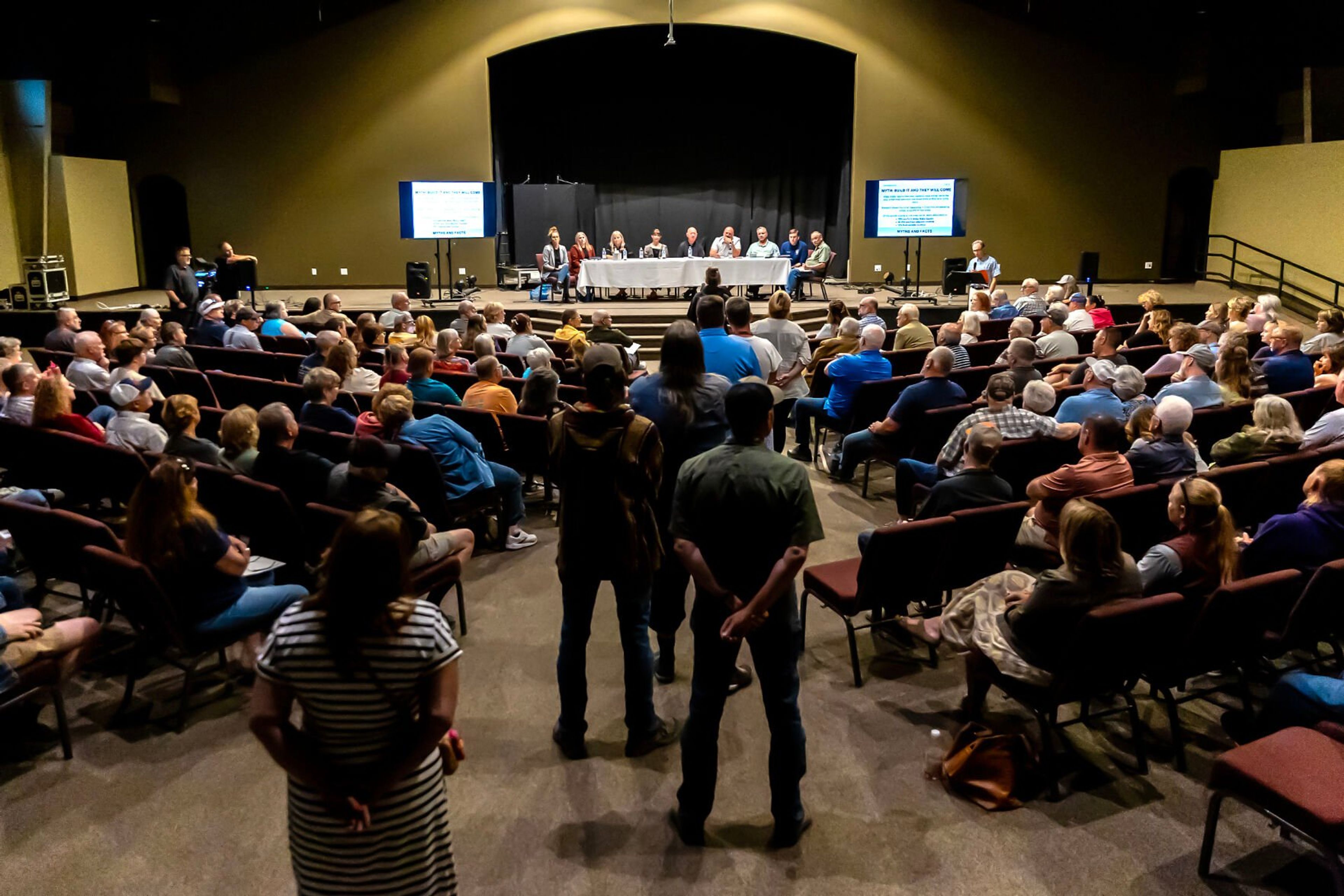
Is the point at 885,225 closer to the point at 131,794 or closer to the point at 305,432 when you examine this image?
the point at 305,432

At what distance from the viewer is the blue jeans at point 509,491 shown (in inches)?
219

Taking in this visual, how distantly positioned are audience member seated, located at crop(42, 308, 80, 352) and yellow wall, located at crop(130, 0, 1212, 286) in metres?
7.25

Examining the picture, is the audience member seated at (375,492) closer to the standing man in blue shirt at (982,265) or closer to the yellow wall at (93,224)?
the standing man in blue shirt at (982,265)

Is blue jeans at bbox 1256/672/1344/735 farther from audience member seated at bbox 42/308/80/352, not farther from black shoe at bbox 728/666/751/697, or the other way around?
audience member seated at bbox 42/308/80/352

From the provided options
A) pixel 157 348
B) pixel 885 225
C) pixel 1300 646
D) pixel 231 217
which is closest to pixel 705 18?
pixel 885 225

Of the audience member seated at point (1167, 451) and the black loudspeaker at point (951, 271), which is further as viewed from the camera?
the black loudspeaker at point (951, 271)

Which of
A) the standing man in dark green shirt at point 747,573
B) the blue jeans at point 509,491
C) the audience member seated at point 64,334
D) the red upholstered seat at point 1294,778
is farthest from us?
the audience member seated at point 64,334

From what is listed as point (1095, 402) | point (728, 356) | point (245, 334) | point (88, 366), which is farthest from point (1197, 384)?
point (245, 334)

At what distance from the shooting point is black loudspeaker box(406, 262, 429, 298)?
13.7 m

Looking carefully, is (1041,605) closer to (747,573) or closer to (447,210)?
(747,573)

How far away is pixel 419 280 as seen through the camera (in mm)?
13695

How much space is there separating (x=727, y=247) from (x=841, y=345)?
7245 mm

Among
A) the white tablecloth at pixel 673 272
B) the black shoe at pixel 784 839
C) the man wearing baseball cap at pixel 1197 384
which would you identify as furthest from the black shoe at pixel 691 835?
the white tablecloth at pixel 673 272

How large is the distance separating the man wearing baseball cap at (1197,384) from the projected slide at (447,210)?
10393 millimetres
